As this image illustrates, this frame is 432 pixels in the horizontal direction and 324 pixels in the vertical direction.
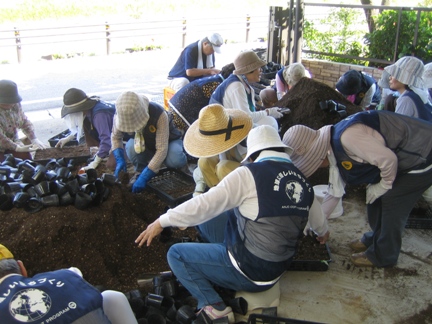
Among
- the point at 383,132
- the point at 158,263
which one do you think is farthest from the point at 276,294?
the point at 383,132

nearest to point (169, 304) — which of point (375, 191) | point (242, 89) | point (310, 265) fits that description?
point (310, 265)

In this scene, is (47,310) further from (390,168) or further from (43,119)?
(43,119)

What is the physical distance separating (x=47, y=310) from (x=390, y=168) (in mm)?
2070

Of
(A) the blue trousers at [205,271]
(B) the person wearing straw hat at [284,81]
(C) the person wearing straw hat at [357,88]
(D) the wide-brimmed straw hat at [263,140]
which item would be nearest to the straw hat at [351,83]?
(C) the person wearing straw hat at [357,88]

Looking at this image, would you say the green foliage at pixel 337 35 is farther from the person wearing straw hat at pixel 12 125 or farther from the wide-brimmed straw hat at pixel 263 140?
the wide-brimmed straw hat at pixel 263 140

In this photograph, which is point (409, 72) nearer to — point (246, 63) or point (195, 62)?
point (246, 63)

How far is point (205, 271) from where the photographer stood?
2521mm

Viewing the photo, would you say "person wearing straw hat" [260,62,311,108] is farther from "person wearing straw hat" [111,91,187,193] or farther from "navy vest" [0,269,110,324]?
"navy vest" [0,269,110,324]

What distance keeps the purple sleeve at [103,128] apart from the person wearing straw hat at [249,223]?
6.66 feet

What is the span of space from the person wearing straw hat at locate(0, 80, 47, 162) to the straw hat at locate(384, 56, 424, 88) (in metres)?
3.67

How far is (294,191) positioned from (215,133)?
105cm

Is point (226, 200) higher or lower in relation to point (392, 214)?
higher

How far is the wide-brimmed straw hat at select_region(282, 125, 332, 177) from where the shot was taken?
2812 mm

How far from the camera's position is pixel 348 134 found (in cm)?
267
